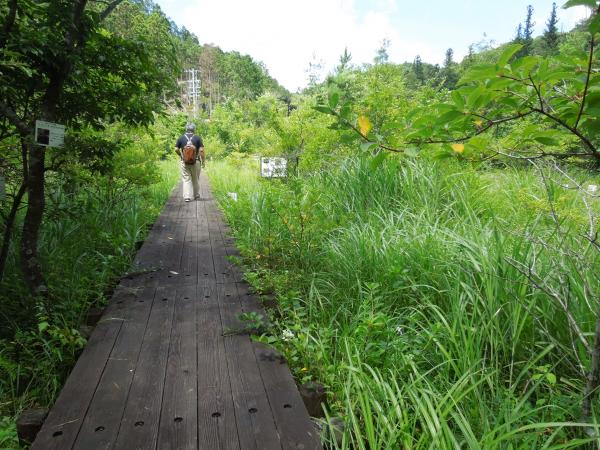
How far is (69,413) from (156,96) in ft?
8.51

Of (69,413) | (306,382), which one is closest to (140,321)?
(69,413)

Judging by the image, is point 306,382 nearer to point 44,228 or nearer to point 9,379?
point 9,379

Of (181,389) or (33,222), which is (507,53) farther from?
(33,222)

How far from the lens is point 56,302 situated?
2873 mm

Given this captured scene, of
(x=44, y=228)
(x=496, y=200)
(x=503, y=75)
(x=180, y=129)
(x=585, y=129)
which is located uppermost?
(x=180, y=129)

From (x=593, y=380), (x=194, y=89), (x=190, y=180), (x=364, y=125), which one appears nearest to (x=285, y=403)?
(x=593, y=380)

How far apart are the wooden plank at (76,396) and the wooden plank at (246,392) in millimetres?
696

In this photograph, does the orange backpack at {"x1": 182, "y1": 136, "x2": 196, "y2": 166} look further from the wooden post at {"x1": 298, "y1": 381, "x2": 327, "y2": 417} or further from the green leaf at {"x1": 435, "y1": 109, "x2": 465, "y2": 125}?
the green leaf at {"x1": 435, "y1": 109, "x2": 465, "y2": 125}

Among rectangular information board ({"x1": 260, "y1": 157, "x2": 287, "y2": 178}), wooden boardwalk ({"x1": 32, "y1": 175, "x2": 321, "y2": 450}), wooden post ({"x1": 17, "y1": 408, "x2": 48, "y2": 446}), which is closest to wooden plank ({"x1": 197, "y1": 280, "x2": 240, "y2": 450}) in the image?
wooden boardwalk ({"x1": 32, "y1": 175, "x2": 321, "y2": 450})

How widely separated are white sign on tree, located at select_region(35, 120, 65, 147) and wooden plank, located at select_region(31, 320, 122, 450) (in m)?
1.24

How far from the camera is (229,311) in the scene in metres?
2.85

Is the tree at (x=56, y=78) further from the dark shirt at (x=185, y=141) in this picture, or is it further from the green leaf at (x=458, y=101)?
the dark shirt at (x=185, y=141)

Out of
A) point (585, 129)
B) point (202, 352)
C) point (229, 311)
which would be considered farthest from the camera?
point (229, 311)

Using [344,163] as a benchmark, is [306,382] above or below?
below
